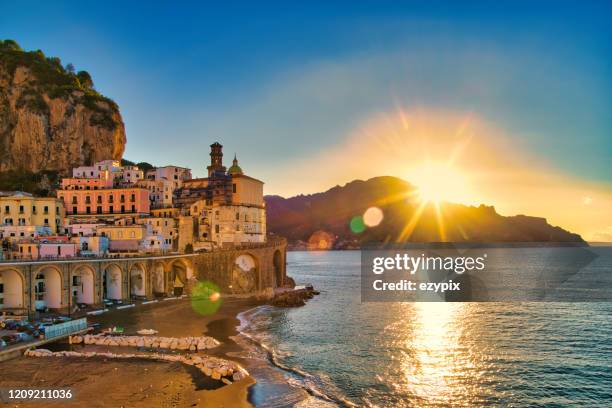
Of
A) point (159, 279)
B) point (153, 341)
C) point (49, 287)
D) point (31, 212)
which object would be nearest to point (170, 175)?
point (31, 212)

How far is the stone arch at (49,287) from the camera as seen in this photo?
241 ft

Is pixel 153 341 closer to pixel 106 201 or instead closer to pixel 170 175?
pixel 106 201

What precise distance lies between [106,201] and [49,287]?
43.4 m

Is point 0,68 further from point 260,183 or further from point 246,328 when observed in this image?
point 246,328

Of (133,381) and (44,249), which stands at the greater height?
(44,249)

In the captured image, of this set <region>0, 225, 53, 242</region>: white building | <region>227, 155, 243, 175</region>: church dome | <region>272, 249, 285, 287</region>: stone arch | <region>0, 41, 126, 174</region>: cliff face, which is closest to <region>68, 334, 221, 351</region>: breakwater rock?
<region>0, 225, 53, 242</region>: white building

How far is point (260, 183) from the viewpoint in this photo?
132625mm

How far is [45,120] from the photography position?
136 metres

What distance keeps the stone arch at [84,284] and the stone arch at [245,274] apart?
3043 cm

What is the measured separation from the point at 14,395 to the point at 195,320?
35.6m

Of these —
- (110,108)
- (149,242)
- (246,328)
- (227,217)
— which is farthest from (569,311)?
(110,108)

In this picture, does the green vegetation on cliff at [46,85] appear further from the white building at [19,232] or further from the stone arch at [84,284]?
the stone arch at [84,284]

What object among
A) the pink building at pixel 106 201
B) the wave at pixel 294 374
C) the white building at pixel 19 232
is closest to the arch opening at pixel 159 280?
the pink building at pixel 106 201

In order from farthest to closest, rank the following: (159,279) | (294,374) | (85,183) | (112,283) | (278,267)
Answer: (278,267), (85,183), (159,279), (112,283), (294,374)
